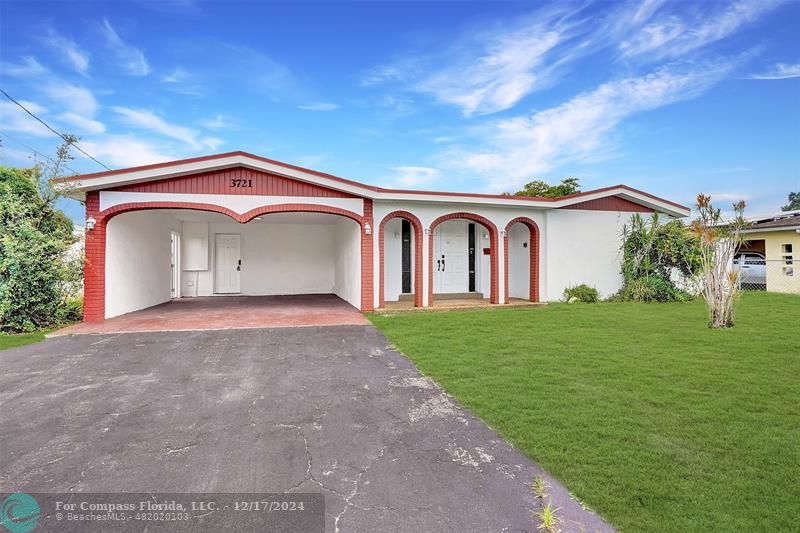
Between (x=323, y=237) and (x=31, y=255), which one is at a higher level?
(x=323, y=237)

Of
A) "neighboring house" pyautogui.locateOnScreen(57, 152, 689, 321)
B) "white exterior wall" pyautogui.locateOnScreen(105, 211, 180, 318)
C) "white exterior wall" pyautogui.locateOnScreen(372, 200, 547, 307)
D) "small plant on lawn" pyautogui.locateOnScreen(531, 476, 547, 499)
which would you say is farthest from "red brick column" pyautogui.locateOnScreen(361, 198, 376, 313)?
"small plant on lawn" pyautogui.locateOnScreen(531, 476, 547, 499)

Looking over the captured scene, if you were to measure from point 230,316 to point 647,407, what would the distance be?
347 inches

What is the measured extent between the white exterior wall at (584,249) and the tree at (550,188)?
16.5 metres

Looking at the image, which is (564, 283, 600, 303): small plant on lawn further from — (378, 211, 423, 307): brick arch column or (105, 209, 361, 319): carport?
(105, 209, 361, 319): carport

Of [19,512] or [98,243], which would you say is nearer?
[19,512]

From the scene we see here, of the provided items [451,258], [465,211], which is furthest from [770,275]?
[465,211]

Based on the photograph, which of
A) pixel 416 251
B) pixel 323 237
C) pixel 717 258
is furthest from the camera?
pixel 323 237

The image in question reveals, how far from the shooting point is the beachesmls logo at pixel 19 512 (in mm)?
2043

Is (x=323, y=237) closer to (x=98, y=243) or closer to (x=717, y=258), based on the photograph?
(x=98, y=243)

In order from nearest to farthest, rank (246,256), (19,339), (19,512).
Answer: (19,512) < (19,339) < (246,256)

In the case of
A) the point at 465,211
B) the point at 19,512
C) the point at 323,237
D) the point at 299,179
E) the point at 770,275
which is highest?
the point at 299,179

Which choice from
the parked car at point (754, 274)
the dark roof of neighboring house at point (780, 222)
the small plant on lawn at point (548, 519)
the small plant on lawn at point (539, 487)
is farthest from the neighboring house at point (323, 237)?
the small plant on lawn at point (548, 519)

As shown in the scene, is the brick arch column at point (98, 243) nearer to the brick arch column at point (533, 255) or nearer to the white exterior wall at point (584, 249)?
the brick arch column at point (533, 255)

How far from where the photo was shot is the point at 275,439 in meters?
3.07
